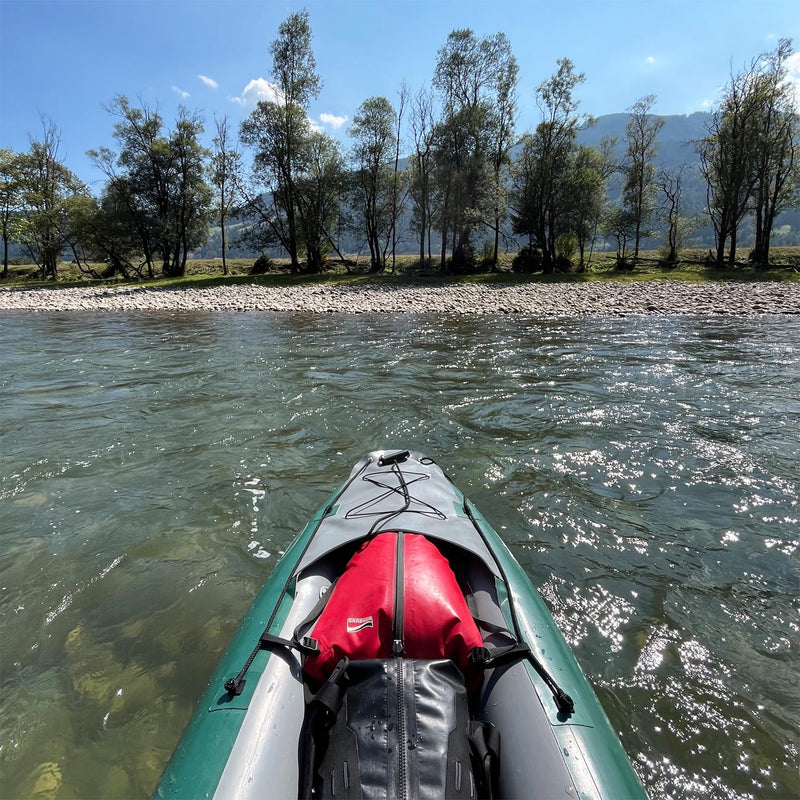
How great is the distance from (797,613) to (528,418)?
142 inches

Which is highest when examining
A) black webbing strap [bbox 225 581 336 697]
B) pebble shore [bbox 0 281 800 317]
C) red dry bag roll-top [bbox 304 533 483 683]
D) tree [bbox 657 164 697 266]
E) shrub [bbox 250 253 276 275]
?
tree [bbox 657 164 697 266]

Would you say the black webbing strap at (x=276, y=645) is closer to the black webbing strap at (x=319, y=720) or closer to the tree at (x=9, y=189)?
the black webbing strap at (x=319, y=720)

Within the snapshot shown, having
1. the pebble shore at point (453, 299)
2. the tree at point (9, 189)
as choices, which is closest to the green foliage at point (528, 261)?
the pebble shore at point (453, 299)

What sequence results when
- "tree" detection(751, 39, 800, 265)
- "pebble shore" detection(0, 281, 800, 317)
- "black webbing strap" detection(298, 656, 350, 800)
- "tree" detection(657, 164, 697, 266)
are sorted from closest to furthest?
"black webbing strap" detection(298, 656, 350, 800) < "pebble shore" detection(0, 281, 800, 317) < "tree" detection(751, 39, 800, 265) < "tree" detection(657, 164, 697, 266)

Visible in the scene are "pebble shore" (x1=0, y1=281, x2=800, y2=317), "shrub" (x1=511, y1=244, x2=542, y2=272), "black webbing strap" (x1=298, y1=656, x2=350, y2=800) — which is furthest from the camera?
"shrub" (x1=511, y1=244, x2=542, y2=272)

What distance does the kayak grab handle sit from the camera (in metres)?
3.82

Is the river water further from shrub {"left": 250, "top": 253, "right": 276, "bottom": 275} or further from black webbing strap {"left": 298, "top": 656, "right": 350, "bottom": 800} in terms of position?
shrub {"left": 250, "top": 253, "right": 276, "bottom": 275}

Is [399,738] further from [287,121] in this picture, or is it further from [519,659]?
[287,121]

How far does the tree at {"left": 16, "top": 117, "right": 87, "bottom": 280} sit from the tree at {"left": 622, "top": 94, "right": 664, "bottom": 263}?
1500 inches

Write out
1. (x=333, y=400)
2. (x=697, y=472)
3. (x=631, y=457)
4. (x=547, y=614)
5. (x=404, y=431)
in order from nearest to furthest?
(x=547, y=614) < (x=697, y=472) < (x=631, y=457) < (x=404, y=431) < (x=333, y=400)

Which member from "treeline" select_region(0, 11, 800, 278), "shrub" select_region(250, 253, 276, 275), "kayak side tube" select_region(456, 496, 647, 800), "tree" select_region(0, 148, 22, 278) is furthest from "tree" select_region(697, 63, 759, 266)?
"tree" select_region(0, 148, 22, 278)

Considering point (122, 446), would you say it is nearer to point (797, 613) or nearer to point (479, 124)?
point (797, 613)

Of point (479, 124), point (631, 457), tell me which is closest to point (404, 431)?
point (631, 457)

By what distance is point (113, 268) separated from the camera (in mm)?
34875
